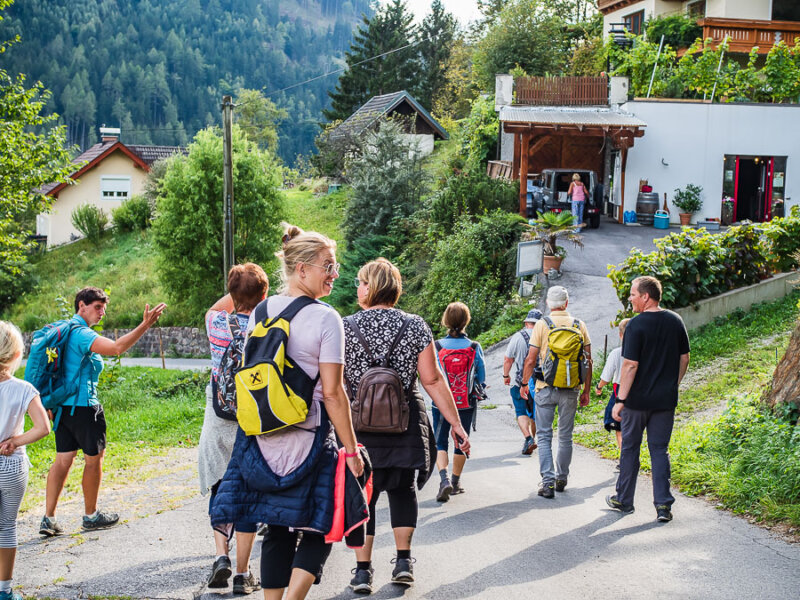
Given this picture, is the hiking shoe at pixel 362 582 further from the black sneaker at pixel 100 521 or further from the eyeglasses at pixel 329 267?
the black sneaker at pixel 100 521

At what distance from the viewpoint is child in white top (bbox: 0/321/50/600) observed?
4.73m

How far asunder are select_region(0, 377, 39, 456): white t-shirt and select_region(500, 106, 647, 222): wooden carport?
865 inches

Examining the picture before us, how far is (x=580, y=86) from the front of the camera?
102 ft

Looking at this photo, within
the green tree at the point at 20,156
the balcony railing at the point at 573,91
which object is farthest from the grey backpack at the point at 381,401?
the balcony railing at the point at 573,91

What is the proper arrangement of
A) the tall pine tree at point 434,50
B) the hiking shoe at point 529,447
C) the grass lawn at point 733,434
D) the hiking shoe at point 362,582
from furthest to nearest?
the tall pine tree at point 434,50
the hiking shoe at point 529,447
the grass lawn at point 733,434
the hiking shoe at point 362,582

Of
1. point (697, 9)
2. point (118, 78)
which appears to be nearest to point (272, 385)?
point (697, 9)

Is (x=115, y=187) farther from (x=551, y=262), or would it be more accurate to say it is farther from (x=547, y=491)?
(x=547, y=491)

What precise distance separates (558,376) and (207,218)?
103 ft

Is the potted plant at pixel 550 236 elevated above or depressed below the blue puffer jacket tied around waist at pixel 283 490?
above

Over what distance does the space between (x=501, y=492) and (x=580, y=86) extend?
86.1ft

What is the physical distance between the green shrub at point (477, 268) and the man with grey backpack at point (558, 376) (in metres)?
13.7

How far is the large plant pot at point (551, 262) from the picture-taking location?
20234 mm

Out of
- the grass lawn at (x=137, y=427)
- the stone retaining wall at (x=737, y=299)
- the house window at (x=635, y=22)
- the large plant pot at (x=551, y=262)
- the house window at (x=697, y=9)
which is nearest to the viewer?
the grass lawn at (x=137, y=427)

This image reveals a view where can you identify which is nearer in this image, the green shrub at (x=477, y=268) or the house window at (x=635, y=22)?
the green shrub at (x=477, y=268)
